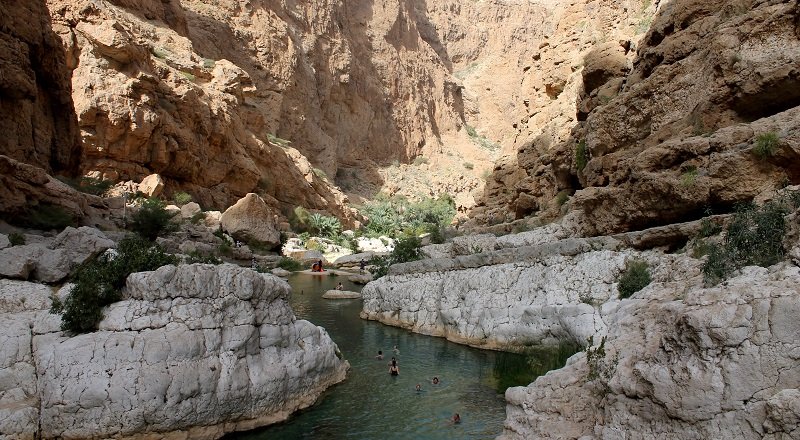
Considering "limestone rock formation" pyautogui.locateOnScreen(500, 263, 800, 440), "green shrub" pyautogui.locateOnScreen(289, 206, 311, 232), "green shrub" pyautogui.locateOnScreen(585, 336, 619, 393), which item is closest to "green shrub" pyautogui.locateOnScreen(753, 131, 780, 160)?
Answer: "limestone rock formation" pyautogui.locateOnScreen(500, 263, 800, 440)

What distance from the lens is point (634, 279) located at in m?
12.5

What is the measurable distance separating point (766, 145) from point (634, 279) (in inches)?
162

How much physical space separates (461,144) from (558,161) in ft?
211

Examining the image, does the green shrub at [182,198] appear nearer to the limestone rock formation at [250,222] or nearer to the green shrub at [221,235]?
the limestone rock formation at [250,222]

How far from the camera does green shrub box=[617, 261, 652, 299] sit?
12.2 m

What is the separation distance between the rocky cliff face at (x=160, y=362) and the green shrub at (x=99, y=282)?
237mm

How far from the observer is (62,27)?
122ft

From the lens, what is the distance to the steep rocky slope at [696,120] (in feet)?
36.7

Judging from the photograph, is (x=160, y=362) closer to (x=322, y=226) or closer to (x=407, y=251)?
(x=407, y=251)

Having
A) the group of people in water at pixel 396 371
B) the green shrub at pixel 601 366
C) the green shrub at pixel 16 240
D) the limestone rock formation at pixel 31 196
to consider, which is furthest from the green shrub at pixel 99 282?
the limestone rock formation at pixel 31 196

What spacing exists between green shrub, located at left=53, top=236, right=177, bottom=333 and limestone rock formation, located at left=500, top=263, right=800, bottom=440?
26.2ft

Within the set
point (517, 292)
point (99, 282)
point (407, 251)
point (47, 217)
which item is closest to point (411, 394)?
point (517, 292)

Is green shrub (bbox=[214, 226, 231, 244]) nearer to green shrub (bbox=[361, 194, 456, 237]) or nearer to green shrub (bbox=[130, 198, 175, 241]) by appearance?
green shrub (bbox=[130, 198, 175, 241])

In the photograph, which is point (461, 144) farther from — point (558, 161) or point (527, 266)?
point (527, 266)
